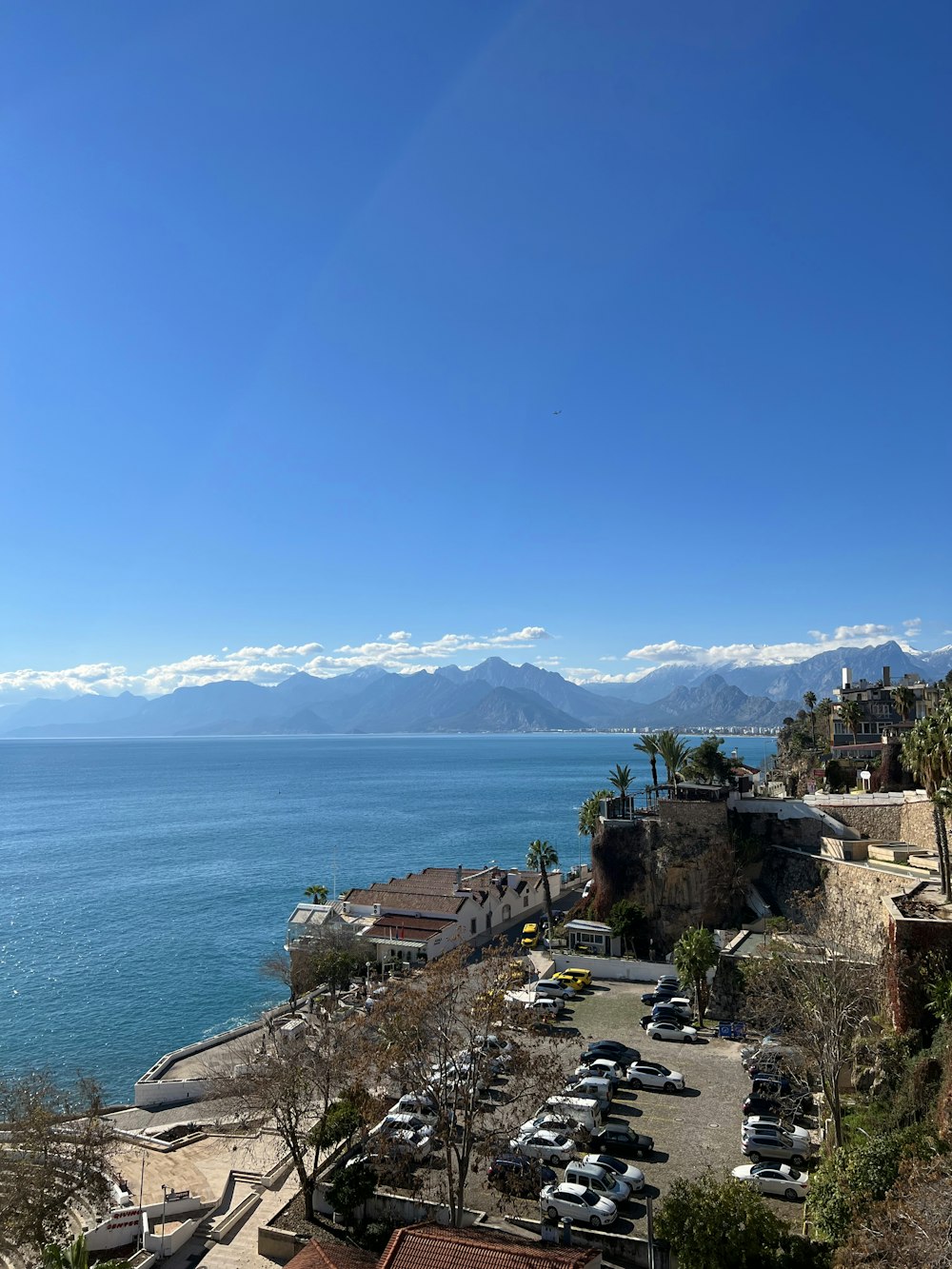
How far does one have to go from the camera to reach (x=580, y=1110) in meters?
25.4

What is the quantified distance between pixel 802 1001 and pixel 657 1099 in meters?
6.87

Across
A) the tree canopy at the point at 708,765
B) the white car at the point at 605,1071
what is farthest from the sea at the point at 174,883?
the tree canopy at the point at 708,765

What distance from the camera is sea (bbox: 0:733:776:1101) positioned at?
4931cm

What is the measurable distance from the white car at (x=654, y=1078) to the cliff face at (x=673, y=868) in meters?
18.1

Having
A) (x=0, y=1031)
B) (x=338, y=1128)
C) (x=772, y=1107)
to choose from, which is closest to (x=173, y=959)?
(x=0, y=1031)

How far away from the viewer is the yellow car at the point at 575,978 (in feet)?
135

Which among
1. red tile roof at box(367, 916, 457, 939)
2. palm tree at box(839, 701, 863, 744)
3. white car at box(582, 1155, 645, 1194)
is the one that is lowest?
Answer: red tile roof at box(367, 916, 457, 939)

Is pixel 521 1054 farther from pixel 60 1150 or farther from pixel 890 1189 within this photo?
pixel 60 1150

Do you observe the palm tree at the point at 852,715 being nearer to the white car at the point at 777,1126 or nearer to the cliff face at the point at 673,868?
the cliff face at the point at 673,868

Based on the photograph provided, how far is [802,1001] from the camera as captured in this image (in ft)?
81.2

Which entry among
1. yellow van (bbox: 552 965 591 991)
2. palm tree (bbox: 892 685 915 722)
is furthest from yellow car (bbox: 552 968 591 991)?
palm tree (bbox: 892 685 915 722)

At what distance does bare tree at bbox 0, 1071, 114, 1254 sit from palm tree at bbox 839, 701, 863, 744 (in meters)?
73.7

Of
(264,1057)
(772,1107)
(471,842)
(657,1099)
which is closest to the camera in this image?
(264,1057)

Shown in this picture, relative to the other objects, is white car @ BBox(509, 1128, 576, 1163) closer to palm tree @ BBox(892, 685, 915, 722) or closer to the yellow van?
the yellow van
